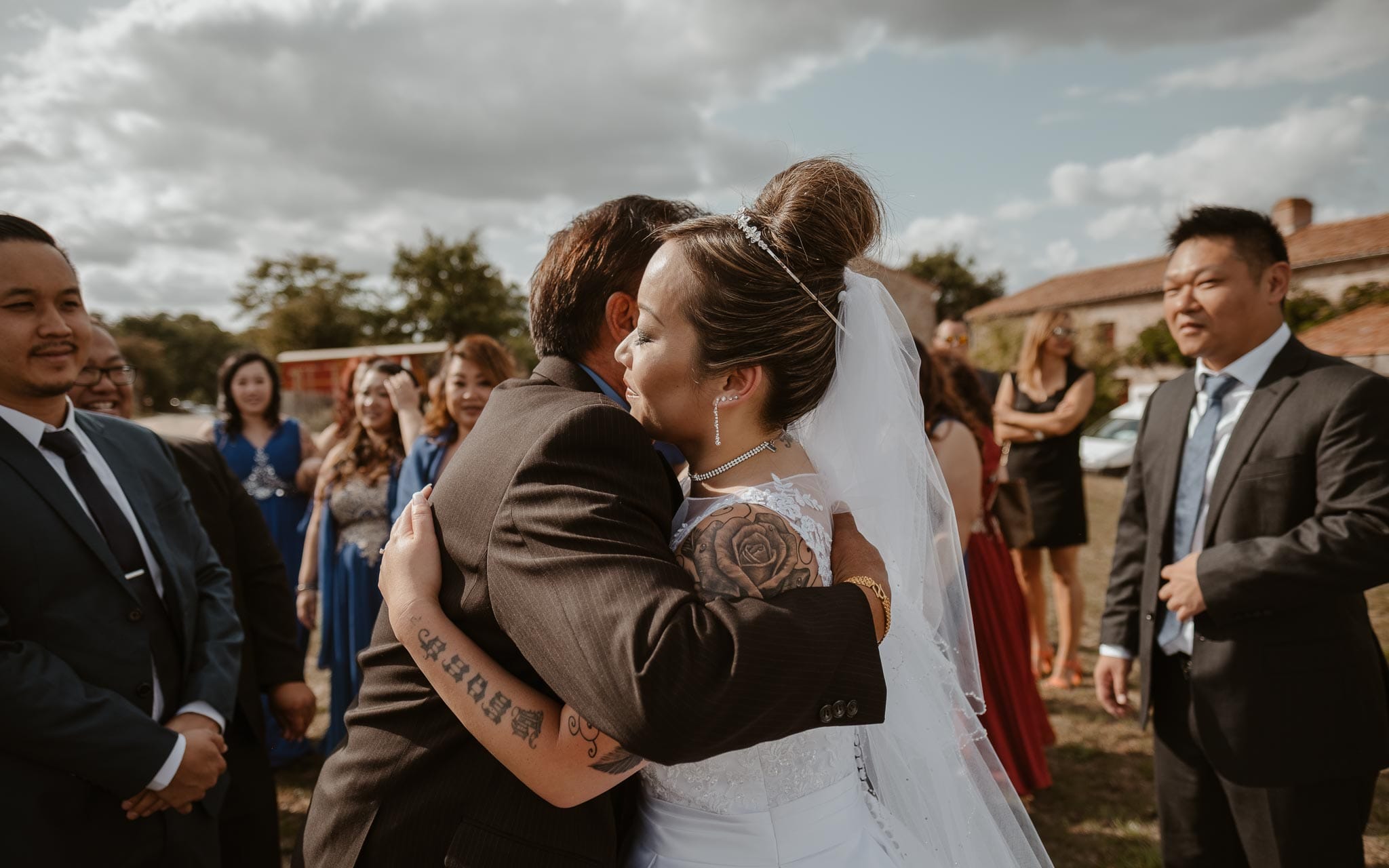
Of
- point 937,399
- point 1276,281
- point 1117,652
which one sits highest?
point 1276,281

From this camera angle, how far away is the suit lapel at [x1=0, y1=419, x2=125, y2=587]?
2.18 metres

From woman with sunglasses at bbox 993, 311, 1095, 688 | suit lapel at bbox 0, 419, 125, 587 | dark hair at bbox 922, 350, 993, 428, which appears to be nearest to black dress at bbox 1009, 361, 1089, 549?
woman with sunglasses at bbox 993, 311, 1095, 688

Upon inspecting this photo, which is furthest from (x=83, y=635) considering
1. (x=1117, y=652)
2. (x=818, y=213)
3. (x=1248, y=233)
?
(x=1248, y=233)

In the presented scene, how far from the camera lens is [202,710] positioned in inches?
95.5

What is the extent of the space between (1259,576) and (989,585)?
6.65 ft

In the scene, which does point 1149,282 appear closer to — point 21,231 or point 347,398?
point 347,398

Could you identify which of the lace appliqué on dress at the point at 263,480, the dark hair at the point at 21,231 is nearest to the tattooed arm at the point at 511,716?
the dark hair at the point at 21,231

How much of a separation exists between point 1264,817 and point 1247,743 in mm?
258

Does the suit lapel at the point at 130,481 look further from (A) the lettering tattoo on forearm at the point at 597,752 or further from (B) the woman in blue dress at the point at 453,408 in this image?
(B) the woman in blue dress at the point at 453,408

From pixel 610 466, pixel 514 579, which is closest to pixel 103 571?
pixel 514 579

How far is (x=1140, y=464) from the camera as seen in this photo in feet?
10.9

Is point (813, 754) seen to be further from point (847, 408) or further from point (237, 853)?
point (237, 853)

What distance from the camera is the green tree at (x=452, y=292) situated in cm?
4050

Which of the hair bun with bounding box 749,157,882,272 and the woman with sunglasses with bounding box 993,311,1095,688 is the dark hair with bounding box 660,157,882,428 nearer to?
the hair bun with bounding box 749,157,882,272
